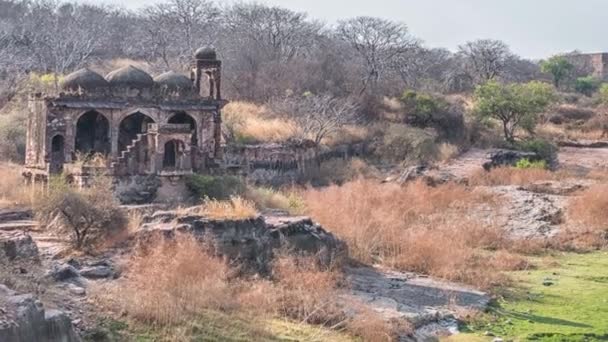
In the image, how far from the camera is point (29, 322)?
6898mm

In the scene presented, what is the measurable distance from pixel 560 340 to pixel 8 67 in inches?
1326

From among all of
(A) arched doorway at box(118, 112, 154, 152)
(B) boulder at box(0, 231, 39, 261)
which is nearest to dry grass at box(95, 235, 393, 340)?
(B) boulder at box(0, 231, 39, 261)

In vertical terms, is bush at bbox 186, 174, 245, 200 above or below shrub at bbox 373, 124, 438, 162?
below

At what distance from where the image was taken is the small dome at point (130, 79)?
78.6ft

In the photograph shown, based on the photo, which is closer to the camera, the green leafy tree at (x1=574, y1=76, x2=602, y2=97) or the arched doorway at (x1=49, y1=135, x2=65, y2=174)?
the arched doorway at (x1=49, y1=135, x2=65, y2=174)

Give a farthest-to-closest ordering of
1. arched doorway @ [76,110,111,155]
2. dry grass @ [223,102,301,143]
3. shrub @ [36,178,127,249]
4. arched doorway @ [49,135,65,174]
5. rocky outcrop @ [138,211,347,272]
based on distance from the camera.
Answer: dry grass @ [223,102,301,143] → arched doorway @ [76,110,111,155] → arched doorway @ [49,135,65,174] → shrub @ [36,178,127,249] → rocky outcrop @ [138,211,347,272]

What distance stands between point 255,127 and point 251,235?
18759 mm

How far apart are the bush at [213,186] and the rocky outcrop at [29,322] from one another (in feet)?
41.7

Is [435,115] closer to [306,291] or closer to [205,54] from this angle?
[205,54]

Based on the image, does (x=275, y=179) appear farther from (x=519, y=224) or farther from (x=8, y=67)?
(x=8, y=67)

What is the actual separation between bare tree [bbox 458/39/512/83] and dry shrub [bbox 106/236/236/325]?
49.4 m

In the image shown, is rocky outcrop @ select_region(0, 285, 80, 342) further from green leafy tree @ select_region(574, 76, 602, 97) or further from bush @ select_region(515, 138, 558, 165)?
green leafy tree @ select_region(574, 76, 602, 97)

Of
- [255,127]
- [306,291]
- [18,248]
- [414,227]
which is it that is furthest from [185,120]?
[306,291]

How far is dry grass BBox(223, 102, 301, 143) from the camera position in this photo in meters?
30.5
